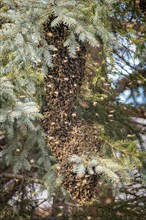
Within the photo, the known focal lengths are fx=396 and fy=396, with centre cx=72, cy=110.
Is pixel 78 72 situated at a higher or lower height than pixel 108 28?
lower

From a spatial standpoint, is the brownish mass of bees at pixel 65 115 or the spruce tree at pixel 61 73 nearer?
the spruce tree at pixel 61 73

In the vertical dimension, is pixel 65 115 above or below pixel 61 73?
below

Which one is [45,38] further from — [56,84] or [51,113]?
[51,113]

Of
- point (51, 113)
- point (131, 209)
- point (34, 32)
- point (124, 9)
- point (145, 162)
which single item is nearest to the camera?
point (34, 32)

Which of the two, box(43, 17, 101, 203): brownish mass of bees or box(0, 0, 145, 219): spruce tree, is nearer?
box(0, 0, 145, 219): spruce tree

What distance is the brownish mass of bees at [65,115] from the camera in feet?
9.46

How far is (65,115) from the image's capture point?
117 inches

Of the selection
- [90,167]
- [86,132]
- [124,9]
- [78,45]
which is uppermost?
[124,9]

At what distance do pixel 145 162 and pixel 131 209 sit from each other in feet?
3.54

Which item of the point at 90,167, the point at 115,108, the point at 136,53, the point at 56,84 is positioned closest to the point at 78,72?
the point at 56,84

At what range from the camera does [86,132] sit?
10.1ft

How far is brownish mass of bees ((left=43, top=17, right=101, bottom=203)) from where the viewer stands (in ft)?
9.46

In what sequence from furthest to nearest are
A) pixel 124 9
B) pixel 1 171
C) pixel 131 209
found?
pixel 1 171 < pixel 131 209 < pixel 124 9

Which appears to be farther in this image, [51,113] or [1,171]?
[1,171]
